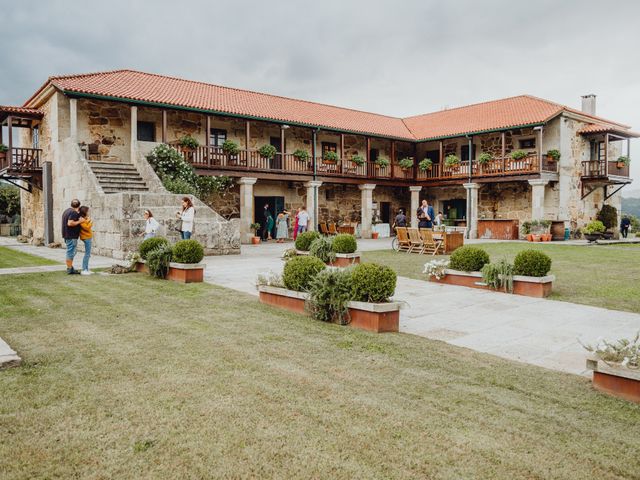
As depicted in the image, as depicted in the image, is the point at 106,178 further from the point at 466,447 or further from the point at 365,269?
the point at 466,447

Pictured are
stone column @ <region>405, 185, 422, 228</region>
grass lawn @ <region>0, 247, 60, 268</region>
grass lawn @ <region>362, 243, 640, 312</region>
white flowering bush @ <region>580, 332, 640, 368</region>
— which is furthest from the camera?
stone column @ <region>405, 185, 422, 228</region>

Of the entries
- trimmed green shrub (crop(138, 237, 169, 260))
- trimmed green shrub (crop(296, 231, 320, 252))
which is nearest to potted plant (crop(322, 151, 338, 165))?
trimmed green shrub (crop(296, 231, 320, 252))

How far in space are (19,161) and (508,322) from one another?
1914cm

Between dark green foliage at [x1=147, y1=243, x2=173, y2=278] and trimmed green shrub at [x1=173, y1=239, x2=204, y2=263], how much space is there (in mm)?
147

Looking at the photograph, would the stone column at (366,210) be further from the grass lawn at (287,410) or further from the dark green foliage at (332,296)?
the grass lawn at (287,410)

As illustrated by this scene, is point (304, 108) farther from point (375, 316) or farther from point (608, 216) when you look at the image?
point (375, 316)

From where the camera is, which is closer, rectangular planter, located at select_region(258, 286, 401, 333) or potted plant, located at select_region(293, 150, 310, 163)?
rectangular planter, located at select_region(258, 286, 401, 333)

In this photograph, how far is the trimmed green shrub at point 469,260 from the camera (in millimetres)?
8531

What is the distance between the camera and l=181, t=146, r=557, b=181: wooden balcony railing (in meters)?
19.2

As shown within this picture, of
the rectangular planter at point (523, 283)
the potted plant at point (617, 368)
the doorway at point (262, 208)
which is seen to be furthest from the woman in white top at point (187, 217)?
the doorway at point (262, 208)

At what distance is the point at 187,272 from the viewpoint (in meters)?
8.23

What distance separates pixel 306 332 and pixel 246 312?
1.17 m

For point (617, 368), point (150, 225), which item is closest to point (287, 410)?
point (617, 368)

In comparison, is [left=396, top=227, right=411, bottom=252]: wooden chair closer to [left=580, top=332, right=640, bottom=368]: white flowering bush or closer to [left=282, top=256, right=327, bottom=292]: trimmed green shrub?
[left=282, top=256, right=327, bottom=292]: trimmed green shrub
